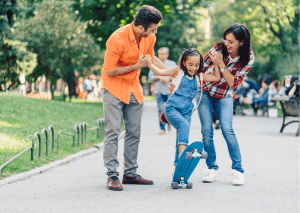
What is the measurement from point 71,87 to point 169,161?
27085 millimetres

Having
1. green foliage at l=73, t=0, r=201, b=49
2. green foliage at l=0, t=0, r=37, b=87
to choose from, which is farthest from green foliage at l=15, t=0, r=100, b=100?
green foliage at l=73, t=0, r=201, b=49

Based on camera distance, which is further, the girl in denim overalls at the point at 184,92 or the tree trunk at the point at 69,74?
the tree trunk at the point at 69,74

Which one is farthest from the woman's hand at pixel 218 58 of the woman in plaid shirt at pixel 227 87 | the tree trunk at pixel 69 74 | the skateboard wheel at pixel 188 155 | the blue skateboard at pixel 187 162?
the tree trunk at pixel 69 74

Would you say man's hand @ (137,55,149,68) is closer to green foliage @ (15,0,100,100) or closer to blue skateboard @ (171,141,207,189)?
blue skateboard @ (171,141,207,189)

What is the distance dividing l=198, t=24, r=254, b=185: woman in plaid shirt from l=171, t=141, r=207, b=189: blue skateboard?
54 centimetres

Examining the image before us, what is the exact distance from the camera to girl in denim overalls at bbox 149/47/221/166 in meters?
5.31

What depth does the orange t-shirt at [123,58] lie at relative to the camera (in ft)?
17.0

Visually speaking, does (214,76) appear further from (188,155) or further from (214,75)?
(188,155)

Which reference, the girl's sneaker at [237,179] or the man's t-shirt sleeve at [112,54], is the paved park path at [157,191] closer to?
the girl's sneaker at [237,179]

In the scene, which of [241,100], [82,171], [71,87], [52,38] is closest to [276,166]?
[82,171]

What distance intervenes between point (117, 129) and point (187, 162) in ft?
2.95

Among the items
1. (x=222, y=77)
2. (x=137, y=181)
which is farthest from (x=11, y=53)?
(x=222, y=77)

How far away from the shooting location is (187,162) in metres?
5.04

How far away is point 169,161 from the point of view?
7.50m
